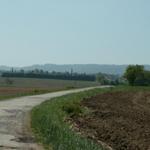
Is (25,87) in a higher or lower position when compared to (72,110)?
lower

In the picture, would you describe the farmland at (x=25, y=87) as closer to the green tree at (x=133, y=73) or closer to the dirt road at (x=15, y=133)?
the green tree at (x=133, y=73)

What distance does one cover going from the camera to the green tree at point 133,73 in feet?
323

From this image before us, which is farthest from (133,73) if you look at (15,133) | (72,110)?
(15,133)

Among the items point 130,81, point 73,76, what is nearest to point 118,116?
point 130,81

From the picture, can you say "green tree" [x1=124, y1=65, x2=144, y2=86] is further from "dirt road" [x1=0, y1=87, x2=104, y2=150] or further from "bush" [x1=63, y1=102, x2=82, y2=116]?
"dirt road" [x1=0, y1=87, x2=104, y2=150]

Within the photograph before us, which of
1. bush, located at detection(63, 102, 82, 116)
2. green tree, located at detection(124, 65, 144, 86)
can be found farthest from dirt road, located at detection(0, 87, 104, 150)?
green tree, located at detection(124, 65, 144, 86)

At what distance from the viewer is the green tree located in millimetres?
98450

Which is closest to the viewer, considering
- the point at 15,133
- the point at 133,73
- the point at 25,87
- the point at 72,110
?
the point at 15,133

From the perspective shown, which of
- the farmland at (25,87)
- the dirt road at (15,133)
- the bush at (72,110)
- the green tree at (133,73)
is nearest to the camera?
the dirt road at (15,133)

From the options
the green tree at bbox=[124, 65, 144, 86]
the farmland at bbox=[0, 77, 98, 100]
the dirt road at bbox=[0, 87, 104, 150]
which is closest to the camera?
the dirt road at bbox=[0, 87, 104, 150]

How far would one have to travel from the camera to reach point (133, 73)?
9881cm

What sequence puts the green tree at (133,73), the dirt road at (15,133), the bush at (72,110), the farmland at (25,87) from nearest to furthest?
the dirt road at (15,133), the bush at (72,110), the farmland at (25,87), the green tree at (133,73)

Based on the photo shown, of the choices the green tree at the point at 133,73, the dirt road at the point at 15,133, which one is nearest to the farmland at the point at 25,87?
the green tree at the point at 133,73

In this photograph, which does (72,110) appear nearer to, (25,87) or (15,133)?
(15,133)
